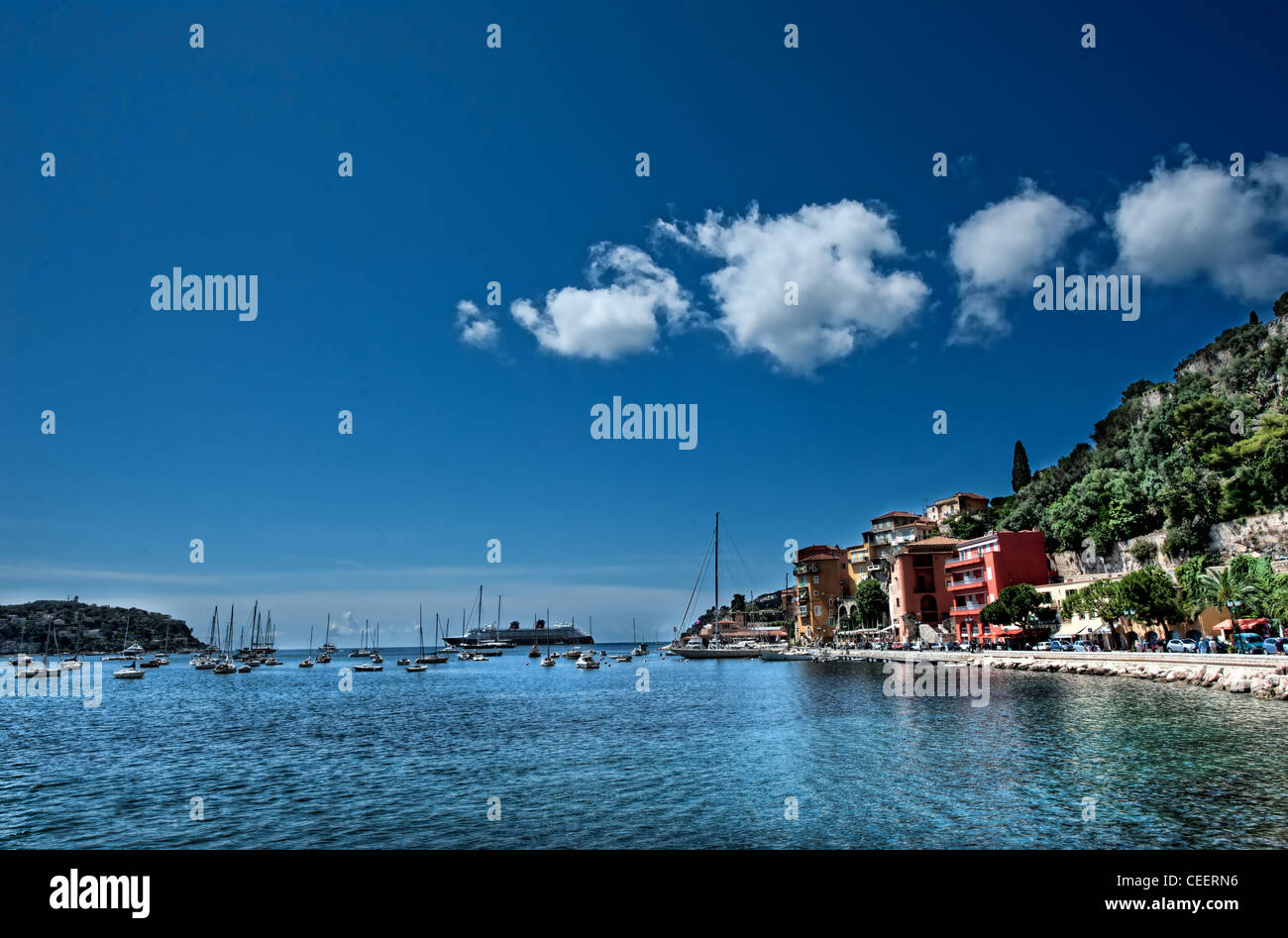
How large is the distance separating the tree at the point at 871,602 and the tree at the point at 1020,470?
78.2 feet

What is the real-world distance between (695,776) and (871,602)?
86761 millimetres

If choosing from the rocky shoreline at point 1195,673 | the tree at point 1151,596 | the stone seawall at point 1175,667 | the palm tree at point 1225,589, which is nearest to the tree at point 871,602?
the stone seawall at point 1175,667

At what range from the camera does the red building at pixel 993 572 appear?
72.7 metres

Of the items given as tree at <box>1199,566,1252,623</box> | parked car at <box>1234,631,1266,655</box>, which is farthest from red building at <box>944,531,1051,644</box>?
parked car at <box>1234,631,1266,655</box>

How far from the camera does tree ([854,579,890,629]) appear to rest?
338ft

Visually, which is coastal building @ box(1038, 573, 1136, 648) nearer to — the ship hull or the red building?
the red building

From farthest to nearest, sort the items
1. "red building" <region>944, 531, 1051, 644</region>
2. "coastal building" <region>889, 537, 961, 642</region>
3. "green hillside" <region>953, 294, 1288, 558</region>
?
"coastal building" <region>889, 537, 961, 642</region> < "red building" <region>944, 531, 1051, 644</region> < "green hillside" <region>953, 294, 1288, 558</region>

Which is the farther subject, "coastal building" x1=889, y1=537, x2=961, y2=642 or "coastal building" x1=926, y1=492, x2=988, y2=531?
"coastal building" x1=926, y1=492, x2=988, y2=531

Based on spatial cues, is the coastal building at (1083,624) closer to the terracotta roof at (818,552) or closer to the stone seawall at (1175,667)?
the stone seawall at (1175,667)

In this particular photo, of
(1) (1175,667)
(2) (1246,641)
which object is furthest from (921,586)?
(1) (1175,667)

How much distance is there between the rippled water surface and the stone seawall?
1.51m
